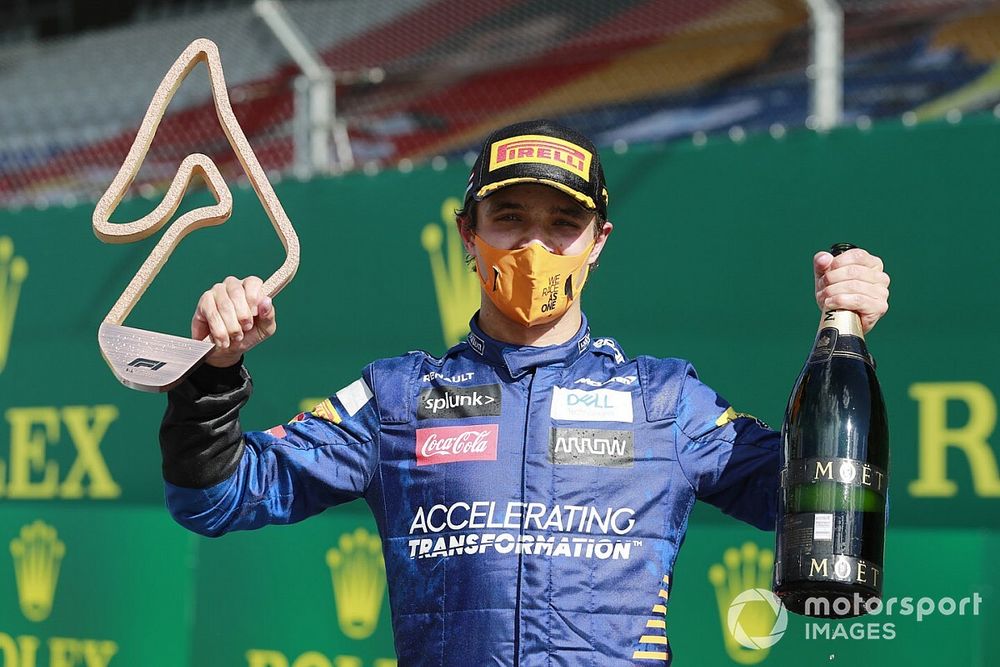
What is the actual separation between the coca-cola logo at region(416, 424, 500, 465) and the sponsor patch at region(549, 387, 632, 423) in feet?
0.38

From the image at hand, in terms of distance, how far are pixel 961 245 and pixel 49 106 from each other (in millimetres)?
4661

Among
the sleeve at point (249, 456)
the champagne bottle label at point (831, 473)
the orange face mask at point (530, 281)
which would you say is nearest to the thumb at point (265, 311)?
the sleeve at point (249, 456)

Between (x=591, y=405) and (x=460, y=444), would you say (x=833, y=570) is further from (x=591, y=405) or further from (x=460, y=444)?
(x=460, y=444)

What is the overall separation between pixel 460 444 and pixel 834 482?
2.02ft

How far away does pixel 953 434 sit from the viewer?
10.8 feet

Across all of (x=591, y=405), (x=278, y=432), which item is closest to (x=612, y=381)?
(x=591, y=405)

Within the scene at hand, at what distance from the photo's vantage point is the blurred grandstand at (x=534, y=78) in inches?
170

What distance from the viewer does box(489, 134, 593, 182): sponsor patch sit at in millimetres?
2336

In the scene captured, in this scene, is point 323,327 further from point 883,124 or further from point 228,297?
point 228,297

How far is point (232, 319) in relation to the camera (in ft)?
6.70

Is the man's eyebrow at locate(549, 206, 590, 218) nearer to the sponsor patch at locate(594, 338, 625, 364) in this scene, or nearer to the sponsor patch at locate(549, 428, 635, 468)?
the sponsor patch at locate(594, 338, 625, 364)

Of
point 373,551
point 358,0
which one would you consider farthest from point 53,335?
point 358,0

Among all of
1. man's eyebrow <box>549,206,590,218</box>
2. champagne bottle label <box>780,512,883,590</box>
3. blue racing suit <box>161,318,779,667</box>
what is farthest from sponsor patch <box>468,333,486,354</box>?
champagne bottle label <box>780,512,883,590</box>

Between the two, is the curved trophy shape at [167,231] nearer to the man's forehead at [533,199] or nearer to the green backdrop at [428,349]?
the man's forehead at [533,199]
